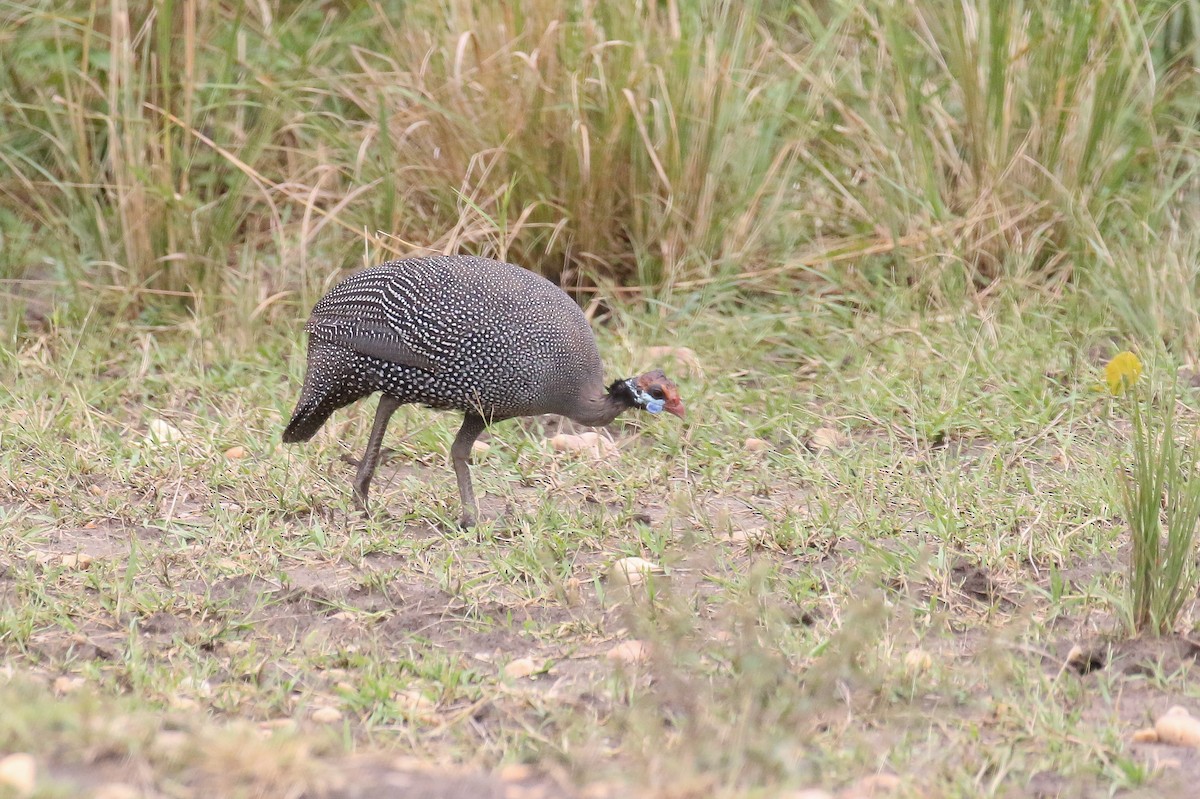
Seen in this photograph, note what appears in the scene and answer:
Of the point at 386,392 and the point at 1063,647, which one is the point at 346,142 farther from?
the point at 1063,647

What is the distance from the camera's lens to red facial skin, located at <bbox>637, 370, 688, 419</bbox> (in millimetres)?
4270

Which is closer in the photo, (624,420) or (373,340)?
(373,340)

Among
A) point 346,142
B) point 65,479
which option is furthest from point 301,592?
point 346,142

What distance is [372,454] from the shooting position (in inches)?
168

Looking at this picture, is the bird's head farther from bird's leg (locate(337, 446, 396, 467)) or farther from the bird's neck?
bird's leg (locate(337, 446, 396, 467))

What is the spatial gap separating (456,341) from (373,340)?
241mm

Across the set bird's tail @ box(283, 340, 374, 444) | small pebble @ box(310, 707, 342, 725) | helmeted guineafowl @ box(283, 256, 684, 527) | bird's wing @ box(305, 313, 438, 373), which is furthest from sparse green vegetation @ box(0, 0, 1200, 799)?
bird's wing @ box(305, 313, 438, 373)

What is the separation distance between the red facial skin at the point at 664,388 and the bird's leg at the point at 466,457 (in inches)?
17.9

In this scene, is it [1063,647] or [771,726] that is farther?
[1063,647]

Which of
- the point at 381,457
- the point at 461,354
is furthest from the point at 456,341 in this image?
the point at 381,457

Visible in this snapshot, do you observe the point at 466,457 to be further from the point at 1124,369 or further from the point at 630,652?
the point at 1124,369

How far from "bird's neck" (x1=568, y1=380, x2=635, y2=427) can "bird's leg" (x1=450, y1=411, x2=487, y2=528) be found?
27 centimetres

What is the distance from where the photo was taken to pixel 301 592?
11.7ft

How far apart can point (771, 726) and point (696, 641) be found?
1.83 ft
